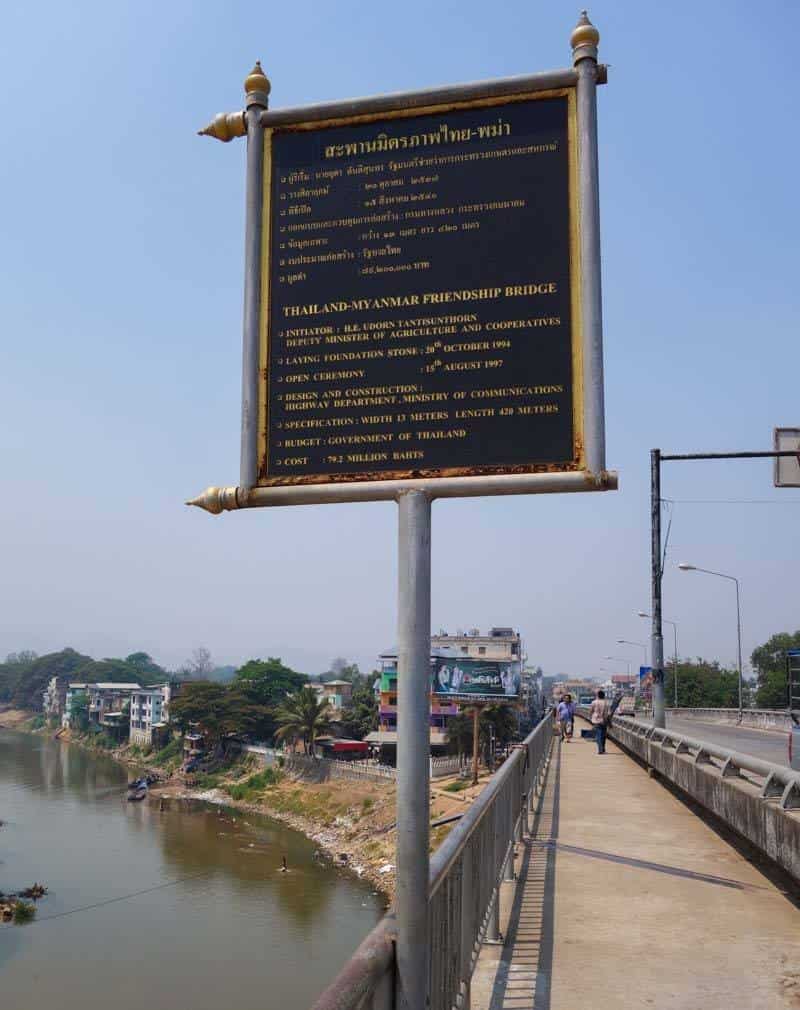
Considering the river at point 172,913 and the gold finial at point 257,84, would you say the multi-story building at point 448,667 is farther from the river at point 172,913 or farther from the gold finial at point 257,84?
the gold finial at point 257,84

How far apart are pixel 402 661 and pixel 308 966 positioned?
37.4m

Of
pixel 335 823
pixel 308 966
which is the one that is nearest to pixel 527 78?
pixel 308 966

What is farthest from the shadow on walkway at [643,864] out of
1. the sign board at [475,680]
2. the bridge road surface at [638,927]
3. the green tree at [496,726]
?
the sign board at [475,680]

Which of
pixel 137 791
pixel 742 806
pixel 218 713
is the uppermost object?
pixel 742 806

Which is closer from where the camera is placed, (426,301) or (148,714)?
(426,301)

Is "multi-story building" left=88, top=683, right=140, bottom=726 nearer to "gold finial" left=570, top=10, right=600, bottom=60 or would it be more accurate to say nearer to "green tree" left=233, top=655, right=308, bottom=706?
"green tree" left=233, top=655, right=308, bottom=706

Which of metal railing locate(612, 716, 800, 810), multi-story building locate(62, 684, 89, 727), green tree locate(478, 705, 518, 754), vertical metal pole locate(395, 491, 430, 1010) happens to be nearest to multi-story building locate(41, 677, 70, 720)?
multi-story building locate(62, 684, 89, 727)

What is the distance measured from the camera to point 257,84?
4.46 m

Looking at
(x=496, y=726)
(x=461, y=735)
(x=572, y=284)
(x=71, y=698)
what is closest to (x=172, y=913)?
(x=461, y=735)

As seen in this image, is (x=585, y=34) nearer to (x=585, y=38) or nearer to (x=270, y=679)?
(x=585, y=38)

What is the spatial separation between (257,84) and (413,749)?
11.5 ft

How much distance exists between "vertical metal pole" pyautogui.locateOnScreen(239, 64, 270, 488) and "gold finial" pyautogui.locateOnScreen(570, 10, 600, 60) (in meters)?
1.62

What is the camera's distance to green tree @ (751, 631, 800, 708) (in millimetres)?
84312

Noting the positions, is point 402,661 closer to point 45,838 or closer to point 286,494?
point 286,494
